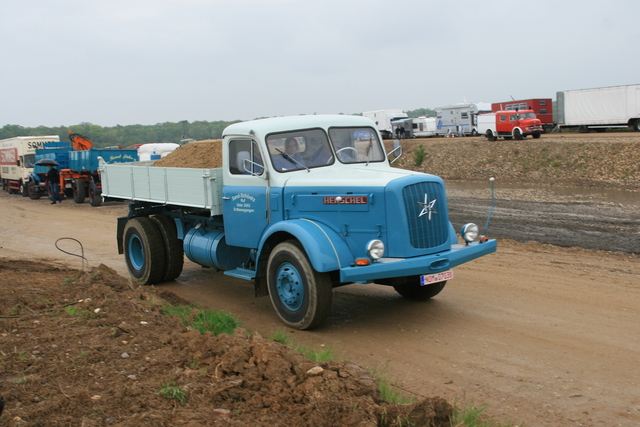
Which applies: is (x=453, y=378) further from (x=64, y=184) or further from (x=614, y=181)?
(x=64, y=184)

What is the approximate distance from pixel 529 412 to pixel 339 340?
2424 mm

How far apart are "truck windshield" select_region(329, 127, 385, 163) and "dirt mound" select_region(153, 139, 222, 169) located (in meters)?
2.13

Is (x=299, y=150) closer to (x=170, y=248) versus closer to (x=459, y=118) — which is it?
(x=170, y=248)

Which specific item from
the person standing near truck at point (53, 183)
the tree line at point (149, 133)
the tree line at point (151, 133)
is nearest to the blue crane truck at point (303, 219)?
the person standing near truck at point (53, 183)

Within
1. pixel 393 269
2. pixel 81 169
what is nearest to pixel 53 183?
pixel 81 169

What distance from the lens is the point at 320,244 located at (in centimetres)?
655

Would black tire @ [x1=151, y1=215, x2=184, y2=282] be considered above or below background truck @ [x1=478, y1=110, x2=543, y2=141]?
below

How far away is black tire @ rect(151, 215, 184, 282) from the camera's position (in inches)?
380

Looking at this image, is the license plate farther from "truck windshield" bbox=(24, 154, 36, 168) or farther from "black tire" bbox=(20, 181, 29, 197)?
"truck windshield" bbox=(24, 154, 36, 168)

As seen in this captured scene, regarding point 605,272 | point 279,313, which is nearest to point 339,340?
point 279,313

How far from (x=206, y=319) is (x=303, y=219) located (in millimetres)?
1660

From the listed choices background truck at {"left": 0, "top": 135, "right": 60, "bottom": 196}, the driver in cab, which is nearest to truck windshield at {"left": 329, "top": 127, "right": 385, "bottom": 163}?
the driver in cab

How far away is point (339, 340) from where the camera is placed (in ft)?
21.7

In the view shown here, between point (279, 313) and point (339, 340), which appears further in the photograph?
point (279, 313)
